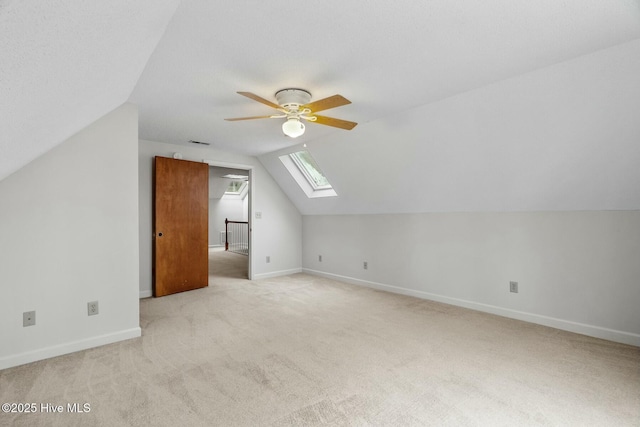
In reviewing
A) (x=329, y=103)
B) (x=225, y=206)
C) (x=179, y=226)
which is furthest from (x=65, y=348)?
(x=225, y=206)

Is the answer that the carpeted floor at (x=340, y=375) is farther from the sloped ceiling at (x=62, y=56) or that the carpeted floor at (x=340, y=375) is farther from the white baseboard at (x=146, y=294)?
the sloped ceiling at (x=62, y=56)

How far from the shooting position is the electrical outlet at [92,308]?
2.72 meters

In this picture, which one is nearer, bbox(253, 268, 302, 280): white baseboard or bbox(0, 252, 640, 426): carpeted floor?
bbox(0, 252, 640, 426): carpeted floor

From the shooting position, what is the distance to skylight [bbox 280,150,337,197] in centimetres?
536

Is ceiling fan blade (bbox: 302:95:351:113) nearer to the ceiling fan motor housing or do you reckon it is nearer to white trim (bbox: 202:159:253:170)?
the ceiling fan motor housing

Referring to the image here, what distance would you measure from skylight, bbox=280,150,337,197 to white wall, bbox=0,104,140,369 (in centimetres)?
276

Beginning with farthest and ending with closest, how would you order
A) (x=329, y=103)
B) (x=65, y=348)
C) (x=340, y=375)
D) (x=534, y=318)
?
(x=534, y=318)
(x=65, y=348)
(x=329, y=103)
(x=340, y=375)

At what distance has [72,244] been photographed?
2.66 meters

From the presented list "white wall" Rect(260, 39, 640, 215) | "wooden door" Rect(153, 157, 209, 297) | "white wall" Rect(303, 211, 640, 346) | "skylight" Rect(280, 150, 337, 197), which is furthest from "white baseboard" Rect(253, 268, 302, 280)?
"white wall" Rect(260, 39, 640, 215)

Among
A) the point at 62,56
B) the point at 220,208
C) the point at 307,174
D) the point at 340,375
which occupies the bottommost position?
the point at 340,375

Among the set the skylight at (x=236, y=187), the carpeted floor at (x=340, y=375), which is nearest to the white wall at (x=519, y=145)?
the carpeted floor at (x=340, y=375)

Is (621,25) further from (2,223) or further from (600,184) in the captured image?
(2,223)

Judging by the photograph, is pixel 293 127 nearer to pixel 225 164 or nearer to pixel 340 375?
pixel 340 375

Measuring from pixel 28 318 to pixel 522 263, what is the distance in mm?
4684
